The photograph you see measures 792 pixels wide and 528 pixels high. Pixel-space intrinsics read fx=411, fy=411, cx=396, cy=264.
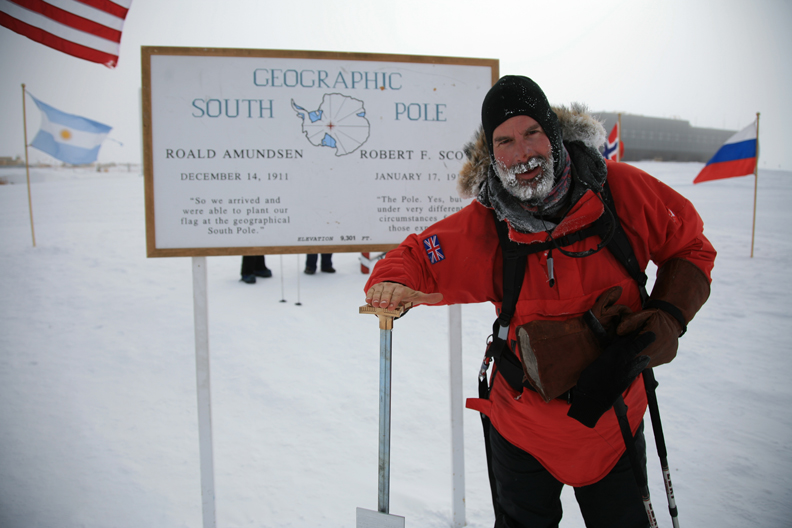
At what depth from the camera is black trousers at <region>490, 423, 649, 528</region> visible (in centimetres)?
143

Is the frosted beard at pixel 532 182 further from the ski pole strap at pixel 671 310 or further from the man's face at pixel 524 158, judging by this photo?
the ski pole strap at pixel 671 310

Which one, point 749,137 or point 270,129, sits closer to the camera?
point 270,129

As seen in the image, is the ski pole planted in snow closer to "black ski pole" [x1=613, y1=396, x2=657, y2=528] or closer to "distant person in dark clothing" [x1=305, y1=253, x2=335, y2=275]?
"black ski pole" [x1=613, y1=396, x2=657, y2=528]

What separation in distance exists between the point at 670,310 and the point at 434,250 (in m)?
0.80

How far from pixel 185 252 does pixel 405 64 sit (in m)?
1.49

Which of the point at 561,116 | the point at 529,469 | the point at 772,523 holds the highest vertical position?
the point at 561,116

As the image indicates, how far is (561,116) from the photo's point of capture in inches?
60.9

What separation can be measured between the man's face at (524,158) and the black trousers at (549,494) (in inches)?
37.3

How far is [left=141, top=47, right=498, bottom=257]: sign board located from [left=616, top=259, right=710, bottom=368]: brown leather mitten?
3.79 feet

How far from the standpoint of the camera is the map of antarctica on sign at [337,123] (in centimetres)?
210

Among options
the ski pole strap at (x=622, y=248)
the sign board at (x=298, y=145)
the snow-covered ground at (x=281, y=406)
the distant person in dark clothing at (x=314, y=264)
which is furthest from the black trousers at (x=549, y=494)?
the distant person in dark clothing at (x=314, y=264)

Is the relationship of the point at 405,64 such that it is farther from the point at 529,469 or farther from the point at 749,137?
the point at 749,137

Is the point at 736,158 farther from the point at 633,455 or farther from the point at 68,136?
the point at 68,136

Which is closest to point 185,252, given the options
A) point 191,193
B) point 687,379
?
point 191,193
